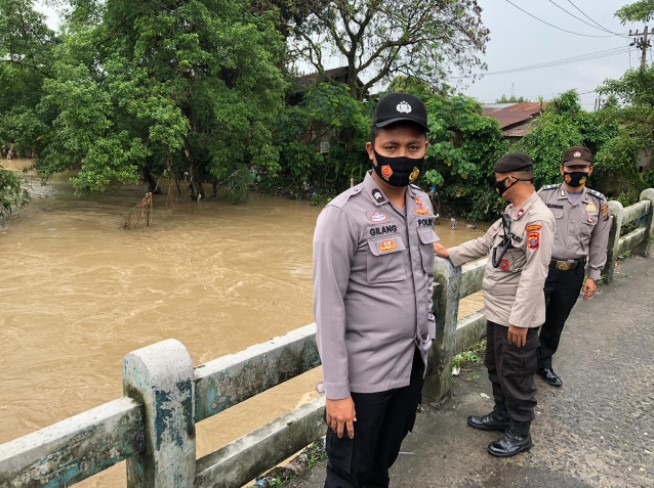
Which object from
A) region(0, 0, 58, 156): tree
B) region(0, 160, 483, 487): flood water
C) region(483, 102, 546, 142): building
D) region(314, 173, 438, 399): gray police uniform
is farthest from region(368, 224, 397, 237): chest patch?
region(0, 0, 58, 156): tree

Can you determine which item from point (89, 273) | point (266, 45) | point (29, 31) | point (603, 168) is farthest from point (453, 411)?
point (29, 31)

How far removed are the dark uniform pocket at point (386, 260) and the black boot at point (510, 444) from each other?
162 cm

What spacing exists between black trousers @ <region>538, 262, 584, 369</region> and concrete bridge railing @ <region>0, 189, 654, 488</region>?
1.98 m

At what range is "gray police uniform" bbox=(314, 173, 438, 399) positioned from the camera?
1745mm

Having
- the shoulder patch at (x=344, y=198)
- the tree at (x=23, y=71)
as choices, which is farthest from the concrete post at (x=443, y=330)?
the tree at (x=23, y=71)

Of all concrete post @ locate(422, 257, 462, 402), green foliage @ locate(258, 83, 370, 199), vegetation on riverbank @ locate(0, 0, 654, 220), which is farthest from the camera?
green foliage @ locate(258, 83, 370, 199)

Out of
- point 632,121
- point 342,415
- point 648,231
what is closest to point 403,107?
point 342,415

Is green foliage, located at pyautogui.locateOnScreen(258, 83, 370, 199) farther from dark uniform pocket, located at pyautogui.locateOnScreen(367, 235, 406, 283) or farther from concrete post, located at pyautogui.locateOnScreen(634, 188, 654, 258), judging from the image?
dark uniform pocket, located at pyautogui.locateOnScreen(367, 235, 406, 283)

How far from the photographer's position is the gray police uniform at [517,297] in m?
2.68

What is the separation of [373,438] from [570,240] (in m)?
2.49

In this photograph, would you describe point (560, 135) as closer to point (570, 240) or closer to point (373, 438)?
point (570, 240)

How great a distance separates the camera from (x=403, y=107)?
1.81 metres

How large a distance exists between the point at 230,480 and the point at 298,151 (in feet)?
54.7

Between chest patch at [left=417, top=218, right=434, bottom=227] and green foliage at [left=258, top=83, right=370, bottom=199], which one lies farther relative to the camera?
green foliage at [left=258, top=83, right=370, bottom=199]
